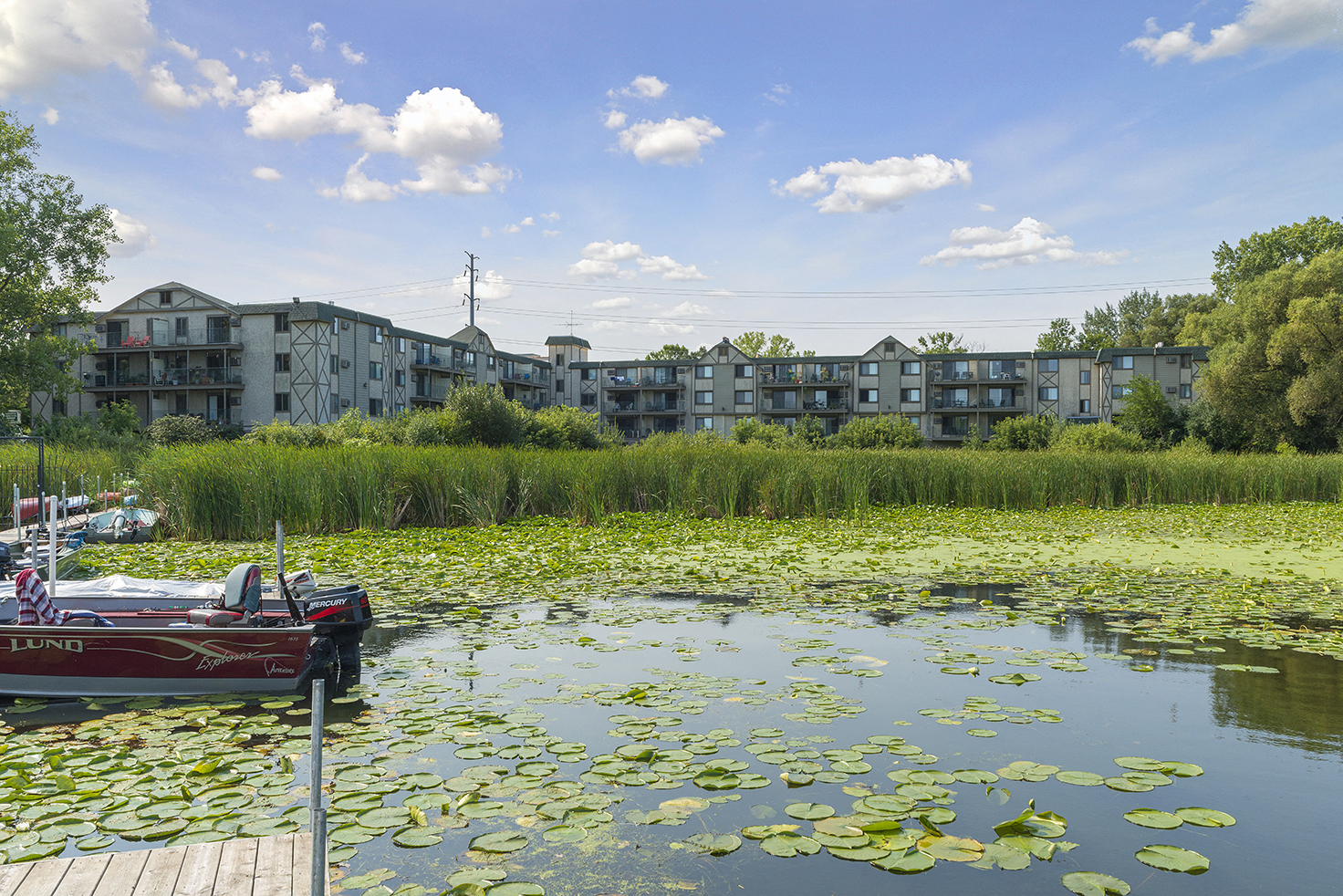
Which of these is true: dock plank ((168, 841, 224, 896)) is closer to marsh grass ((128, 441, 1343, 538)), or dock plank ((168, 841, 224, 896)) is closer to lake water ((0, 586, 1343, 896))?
lake water ((0, 586, 1343, 896))

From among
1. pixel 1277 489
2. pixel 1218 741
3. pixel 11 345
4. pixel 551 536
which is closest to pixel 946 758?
pixel 1218 741

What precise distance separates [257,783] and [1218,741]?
616 centimetres

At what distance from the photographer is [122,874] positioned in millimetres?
3406

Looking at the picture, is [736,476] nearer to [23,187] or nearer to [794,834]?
[794,834]

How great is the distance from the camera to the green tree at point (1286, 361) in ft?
139

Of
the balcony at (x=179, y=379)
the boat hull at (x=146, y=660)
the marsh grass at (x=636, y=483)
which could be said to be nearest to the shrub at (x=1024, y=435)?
the marsh grass at (x=636, y=483)

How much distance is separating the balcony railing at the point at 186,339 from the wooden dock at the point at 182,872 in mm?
52712

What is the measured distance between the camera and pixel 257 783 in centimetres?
498

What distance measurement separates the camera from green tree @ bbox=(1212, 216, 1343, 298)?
201 ft

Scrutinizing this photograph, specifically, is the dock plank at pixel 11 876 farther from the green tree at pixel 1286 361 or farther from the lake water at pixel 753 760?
the green tree at pixel 1286 361

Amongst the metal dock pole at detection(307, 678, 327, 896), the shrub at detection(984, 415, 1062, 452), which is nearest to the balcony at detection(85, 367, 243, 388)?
the shrub at detection(984, 415, 1062, 452)

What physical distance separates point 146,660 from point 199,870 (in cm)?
407

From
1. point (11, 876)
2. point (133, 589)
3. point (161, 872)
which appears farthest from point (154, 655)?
point (161, 872)

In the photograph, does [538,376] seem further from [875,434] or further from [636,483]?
[636,483]
